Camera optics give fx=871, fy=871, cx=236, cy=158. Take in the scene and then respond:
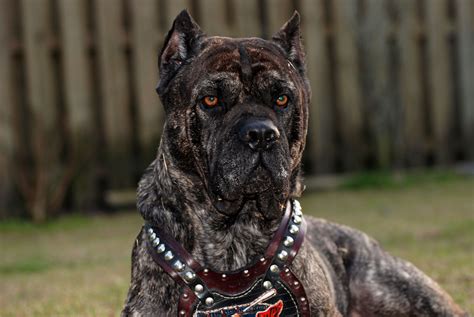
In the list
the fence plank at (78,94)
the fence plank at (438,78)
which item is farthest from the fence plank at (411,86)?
the fence plank at (78,94)

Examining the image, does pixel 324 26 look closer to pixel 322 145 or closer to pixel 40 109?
pixel 322 145

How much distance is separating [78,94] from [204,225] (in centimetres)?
574

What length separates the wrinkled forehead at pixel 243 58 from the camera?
3684 mm

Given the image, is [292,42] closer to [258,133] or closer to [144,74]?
[258,133]

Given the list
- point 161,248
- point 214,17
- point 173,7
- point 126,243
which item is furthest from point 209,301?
point 214,17

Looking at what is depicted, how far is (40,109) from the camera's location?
906 cm

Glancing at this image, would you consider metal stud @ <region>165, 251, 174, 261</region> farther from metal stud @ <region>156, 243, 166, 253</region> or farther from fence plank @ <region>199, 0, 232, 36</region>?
fence plank @ <region>199, 0, 232, 36</region>

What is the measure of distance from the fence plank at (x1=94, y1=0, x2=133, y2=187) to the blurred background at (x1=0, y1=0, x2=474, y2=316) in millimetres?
13

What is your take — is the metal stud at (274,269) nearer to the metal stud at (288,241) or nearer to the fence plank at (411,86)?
the metal stud at (288,241)

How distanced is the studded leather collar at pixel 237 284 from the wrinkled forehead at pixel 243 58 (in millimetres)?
744

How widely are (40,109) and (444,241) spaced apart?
433 cm

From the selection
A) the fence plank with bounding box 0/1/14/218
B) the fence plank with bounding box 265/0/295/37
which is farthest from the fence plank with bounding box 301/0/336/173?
the fence plank with bounding box 0/1/14/218

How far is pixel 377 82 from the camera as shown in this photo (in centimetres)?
1050

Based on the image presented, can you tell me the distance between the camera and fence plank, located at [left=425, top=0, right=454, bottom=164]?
10.8 meters
